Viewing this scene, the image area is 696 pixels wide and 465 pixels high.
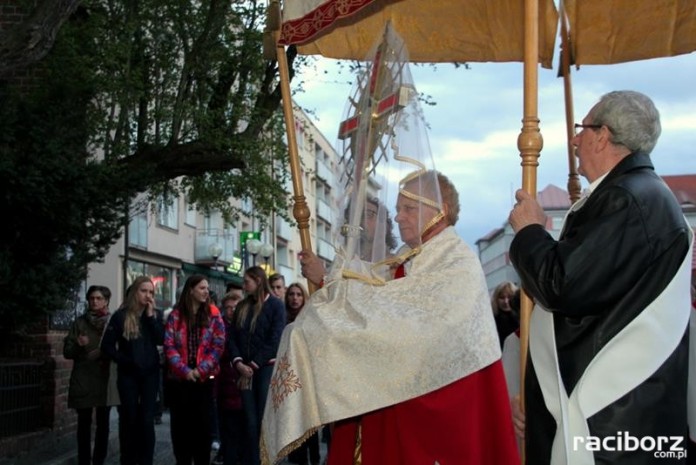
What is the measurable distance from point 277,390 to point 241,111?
13.0 m

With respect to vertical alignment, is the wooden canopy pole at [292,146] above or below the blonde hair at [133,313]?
above

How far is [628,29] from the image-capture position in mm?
5492

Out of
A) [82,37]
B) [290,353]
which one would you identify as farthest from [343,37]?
[82,37]

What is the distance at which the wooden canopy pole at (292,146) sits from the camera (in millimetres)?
5000

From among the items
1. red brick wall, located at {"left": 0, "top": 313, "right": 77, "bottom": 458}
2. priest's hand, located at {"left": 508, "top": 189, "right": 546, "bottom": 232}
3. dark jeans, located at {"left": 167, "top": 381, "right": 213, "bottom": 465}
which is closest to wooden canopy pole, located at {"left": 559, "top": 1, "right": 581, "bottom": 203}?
priest's hand, located at {"left": 508, "top": 189, "right": 546, "bottom": 232}

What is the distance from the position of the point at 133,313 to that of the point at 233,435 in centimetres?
A: 161

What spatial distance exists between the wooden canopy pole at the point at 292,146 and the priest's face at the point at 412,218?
2.60ft

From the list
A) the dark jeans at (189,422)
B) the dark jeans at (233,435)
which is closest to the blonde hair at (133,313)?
the dark jeans at (189,422)

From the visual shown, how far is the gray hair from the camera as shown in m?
3.20

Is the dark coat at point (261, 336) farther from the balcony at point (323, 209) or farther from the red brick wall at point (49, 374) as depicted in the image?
the balcony at point (323, 209)

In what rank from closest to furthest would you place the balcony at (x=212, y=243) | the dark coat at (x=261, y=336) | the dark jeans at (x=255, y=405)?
the dark jeans at (x=255, y=405)
the dark coat at (x=261, y=336)
the balcony at (x=212, y=243)

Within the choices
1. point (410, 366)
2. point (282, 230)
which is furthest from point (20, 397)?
point (282, 230)

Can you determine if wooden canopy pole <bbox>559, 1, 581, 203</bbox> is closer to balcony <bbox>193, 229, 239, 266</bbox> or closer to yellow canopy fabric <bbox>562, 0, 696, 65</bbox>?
yellow canopy fabric <bbox>562, 0, 696, 65</bbox>

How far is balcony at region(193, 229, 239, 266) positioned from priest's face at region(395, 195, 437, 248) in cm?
2923
